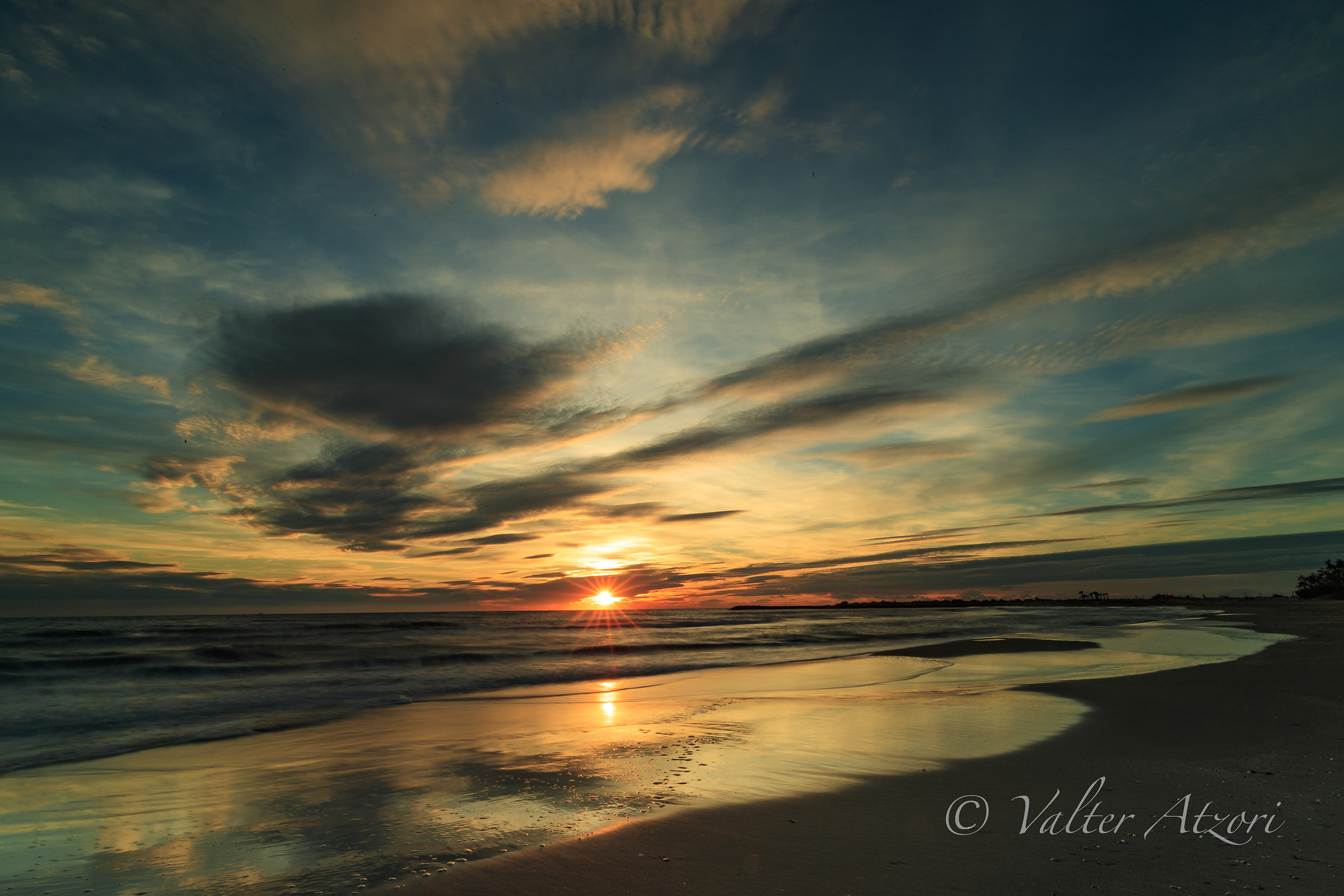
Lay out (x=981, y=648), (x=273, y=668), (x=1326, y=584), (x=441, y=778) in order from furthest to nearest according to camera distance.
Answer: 1. (x=1326, y=584)
2. (x=981, y=648)
3. (x=273, y=668)
4. (x=441, y=778)

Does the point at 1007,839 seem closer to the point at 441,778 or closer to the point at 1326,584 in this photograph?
the point at 441,778

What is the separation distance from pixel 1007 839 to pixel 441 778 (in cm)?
611

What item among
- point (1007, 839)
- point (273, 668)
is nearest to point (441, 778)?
point (1007, 839)

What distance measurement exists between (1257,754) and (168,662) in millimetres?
33463

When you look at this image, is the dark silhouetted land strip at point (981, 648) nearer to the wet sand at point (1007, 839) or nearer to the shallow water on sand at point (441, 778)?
the shallow water on sand at point (441, 778)

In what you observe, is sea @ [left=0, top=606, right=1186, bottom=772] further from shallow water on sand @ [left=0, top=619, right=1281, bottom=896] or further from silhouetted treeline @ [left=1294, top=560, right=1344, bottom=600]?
silhouetted treeline @ [left=1294, top=560, right=1344, bottom=600]

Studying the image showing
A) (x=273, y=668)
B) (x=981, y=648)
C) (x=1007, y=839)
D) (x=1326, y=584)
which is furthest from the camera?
(x=1326, y=584)

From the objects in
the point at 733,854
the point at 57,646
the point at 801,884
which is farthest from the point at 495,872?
the point at 57,646

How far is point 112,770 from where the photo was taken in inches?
360

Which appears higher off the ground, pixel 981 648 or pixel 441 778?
pixel 441 778

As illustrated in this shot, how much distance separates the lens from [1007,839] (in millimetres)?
5031

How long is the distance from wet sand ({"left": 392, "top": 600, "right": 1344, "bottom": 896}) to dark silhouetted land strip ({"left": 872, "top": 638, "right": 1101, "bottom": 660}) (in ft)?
57.8

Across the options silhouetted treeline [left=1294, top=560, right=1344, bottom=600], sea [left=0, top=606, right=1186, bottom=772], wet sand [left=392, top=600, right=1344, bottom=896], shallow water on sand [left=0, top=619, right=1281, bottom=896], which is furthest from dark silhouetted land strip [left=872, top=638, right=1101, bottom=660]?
silhouetted treeline [left=1294, top=560, right=1344, bottom=600]

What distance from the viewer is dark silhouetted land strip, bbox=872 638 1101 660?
25891 millimetres
